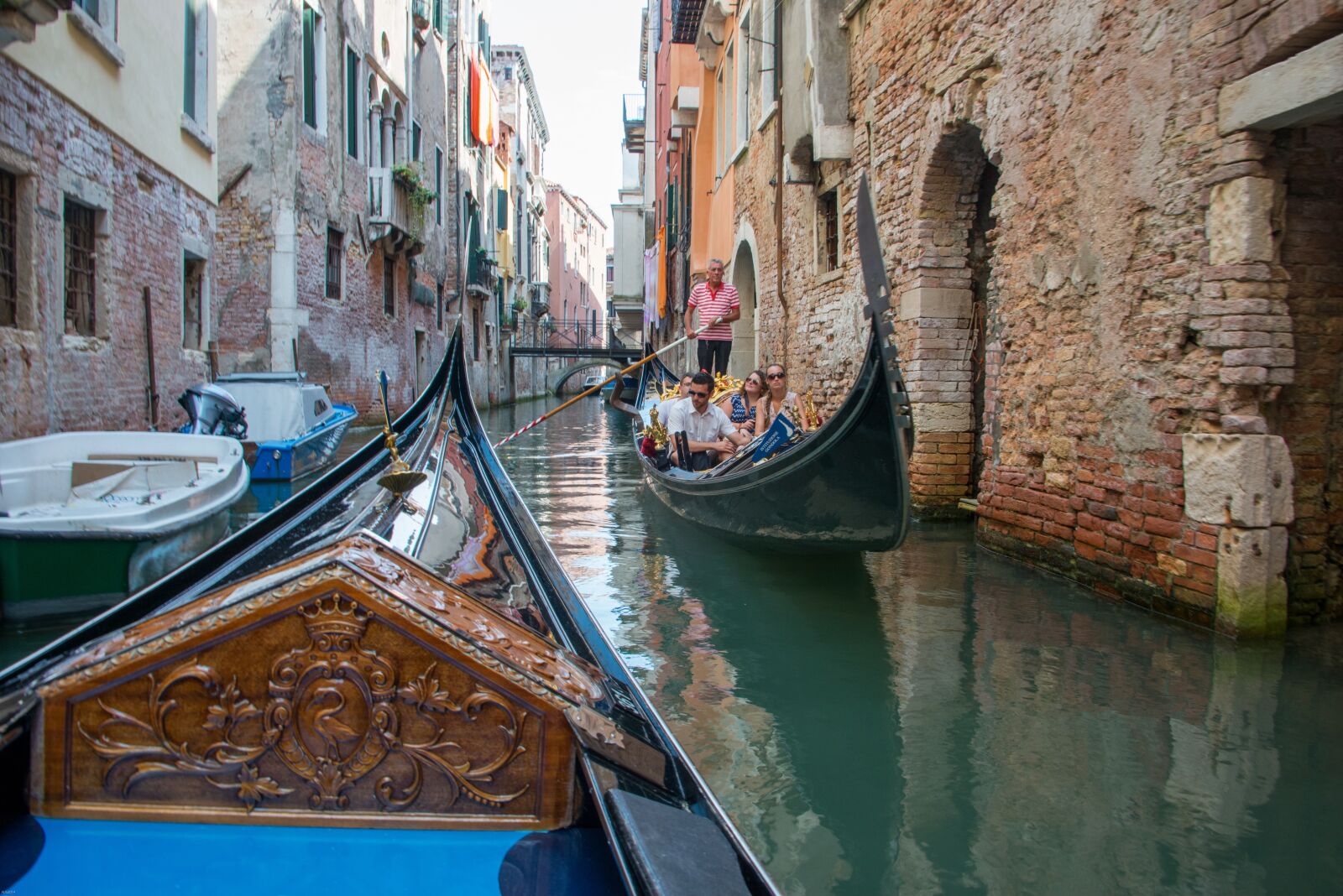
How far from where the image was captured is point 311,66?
31.6 feet

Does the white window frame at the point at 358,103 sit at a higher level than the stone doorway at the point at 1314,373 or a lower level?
higher

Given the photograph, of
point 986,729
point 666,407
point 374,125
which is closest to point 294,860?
point 986,729

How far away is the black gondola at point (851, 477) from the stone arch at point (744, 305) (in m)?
5.42

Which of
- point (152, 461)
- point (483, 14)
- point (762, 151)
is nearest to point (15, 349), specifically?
point (152, 461)

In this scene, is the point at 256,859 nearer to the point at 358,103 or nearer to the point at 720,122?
the point at 720,122

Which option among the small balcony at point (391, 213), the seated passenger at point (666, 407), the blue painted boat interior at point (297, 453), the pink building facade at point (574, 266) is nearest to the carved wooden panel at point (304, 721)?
the seated passenger at point (666, 407)

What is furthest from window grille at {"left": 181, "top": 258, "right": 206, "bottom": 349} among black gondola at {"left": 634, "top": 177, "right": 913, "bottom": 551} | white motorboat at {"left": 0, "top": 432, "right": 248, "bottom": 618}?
black gondola at {"left": 634, "top": 177, "right": 913, "bottom": 551}

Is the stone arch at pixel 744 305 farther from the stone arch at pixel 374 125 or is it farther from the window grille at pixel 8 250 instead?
the window grille at pixel 8 250

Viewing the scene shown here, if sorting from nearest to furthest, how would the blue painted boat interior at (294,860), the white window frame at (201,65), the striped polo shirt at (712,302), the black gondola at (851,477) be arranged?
1. the blue painted boat interior at (294,860)
2. the black gondola at (851,477)
3. the striped polo shirt at (712,302)
4. the white window frame at (201,65)

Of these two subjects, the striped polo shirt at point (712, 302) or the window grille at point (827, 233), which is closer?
the window grille at point (827, 233)

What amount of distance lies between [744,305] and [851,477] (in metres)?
6.69

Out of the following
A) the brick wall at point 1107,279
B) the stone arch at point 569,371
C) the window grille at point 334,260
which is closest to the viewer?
the brick wall at point 1107,279

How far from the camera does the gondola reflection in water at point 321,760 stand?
1.01 meters

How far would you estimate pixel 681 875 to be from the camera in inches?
35.8
